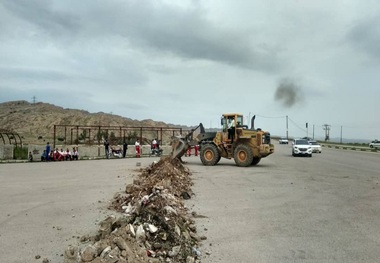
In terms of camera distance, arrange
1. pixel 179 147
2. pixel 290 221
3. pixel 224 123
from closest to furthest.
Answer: pixel 290 221 → pixel 179 147 → pixel 224 123

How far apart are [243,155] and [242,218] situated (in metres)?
14.2

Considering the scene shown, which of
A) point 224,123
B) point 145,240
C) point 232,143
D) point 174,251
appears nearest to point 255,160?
point 232,143

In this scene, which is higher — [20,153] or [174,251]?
[20,153]

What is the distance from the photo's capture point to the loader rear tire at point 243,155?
901 inches

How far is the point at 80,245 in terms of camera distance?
22.6 feet

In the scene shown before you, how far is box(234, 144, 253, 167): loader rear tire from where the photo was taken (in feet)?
75.0

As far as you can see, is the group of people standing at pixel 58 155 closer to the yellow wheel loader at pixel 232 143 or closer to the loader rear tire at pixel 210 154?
the yellow wheel loader at pixel 232 143

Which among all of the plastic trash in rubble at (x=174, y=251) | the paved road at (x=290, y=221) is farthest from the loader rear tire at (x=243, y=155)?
the plastic trash in rubble at (x=174, y=251)

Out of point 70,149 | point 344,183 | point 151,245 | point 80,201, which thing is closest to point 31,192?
point 80,201

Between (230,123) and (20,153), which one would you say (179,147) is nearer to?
(230,123)

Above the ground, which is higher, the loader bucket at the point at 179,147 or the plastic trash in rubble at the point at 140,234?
the loader bucket at the point at 179,147

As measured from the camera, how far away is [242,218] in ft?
30.1

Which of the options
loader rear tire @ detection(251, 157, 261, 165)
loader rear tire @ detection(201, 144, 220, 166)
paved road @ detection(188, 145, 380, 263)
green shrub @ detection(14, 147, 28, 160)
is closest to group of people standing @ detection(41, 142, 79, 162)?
green shrub @ detection(14, 147, 28, 160)

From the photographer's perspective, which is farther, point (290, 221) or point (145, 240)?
point (290, 221)
